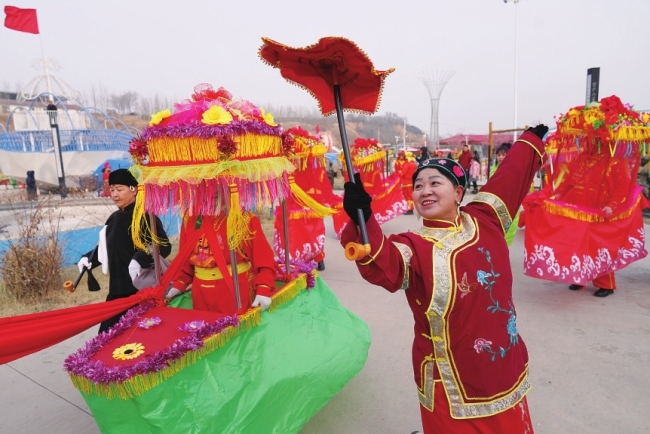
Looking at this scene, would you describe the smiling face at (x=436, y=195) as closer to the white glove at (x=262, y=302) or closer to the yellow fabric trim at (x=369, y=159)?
the white glove at (x=262, y=302)

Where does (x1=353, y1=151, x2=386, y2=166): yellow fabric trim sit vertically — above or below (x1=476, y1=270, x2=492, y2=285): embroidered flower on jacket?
above

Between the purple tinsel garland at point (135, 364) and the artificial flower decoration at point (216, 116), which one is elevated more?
the artificial flower decoration at point (216, 116)

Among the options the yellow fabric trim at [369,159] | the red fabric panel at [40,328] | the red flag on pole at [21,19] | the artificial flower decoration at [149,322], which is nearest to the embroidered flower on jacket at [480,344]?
the artificial flower decoration at [149,322]

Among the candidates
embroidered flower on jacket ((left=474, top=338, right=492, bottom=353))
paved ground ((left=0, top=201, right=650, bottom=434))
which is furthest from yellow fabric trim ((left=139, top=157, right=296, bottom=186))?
paved ground ((left=0, top=201, right=650, bottom=434))

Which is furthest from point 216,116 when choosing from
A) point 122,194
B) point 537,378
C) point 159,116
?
point 537,378

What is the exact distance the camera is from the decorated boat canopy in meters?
2.09

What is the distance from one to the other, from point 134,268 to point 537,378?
3.00m

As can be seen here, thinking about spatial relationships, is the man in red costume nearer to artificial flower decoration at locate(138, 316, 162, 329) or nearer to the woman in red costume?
artificial flower decoration at locate(138, 316, 162, 329)

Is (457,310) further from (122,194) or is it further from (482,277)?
(122,194)

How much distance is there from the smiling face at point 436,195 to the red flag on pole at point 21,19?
11.8m

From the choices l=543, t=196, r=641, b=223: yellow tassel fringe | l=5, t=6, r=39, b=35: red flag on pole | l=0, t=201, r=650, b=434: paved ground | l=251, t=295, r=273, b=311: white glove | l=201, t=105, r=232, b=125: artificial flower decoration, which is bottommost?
l=0, t=201, r=650, b=434: paved ground

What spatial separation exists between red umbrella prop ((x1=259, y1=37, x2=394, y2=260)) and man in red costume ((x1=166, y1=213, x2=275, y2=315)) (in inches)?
40.4

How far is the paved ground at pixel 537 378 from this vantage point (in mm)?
2637

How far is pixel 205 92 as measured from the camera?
2.51 metres
